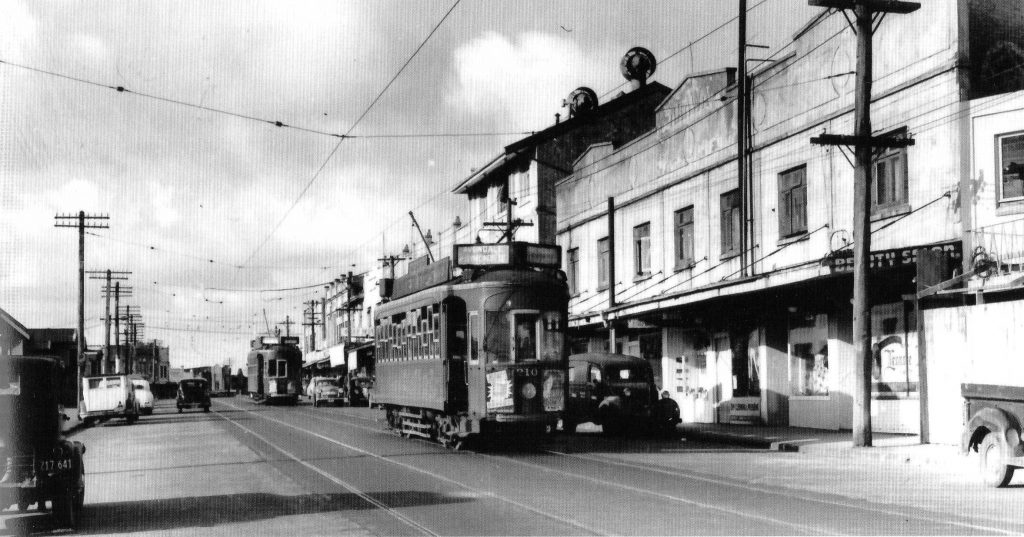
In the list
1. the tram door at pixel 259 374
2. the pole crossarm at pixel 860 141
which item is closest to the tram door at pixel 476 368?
the pole crossarm at pixel 860 141

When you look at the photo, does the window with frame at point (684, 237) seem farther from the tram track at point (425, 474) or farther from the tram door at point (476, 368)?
the tram door at point (476, 368)

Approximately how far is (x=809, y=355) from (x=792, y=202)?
3.79 m

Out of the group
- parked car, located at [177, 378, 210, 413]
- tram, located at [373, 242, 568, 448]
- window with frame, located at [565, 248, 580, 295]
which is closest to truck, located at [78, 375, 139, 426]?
parked car, located at [177, 378, 210, 413]

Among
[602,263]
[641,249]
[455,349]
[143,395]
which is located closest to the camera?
[455,349]

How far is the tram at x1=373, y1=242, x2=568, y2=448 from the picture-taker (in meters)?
19.0

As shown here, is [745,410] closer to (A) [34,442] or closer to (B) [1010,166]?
(B) [1010,166]

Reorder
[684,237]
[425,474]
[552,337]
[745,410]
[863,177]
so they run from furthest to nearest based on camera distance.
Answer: [684,237] → [745,410] → [552,337] → [863,177] → [425,474]

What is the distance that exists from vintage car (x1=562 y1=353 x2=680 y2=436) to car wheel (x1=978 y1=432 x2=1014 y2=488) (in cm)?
1123

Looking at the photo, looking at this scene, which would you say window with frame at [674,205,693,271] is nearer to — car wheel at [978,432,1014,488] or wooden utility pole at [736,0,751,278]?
wooden utility pole at [736,0,751,278]

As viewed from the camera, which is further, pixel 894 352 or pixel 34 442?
pixel 894 352

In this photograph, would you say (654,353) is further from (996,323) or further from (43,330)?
(43,330)

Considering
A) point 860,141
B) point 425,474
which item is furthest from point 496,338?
point 860,141

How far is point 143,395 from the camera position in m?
43.4

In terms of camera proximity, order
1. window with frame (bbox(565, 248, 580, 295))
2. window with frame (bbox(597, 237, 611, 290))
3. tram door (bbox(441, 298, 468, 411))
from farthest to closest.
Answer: window with frame (bbox(565, 248, 580, 295)), window with frame (bbox(597, 237, 611, 290)), tram door (bbox(441, 298, 468, 411))
